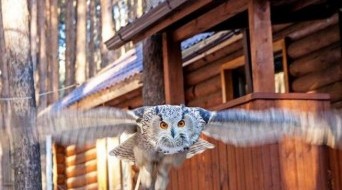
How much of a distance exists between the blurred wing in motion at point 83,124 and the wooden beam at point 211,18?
4135 millimetres

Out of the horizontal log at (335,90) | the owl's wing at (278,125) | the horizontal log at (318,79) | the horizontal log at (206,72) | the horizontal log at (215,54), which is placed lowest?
the owl's wing at (278,125)

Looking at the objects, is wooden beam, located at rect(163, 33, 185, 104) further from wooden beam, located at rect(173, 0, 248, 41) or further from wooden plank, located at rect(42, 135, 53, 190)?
wooden plank, located at rect(42, 135, 53, 190)

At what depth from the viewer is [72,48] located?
2784cm

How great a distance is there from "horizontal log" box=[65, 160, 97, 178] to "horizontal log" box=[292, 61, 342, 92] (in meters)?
7.69

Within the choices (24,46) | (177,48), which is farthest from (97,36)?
(177,48)

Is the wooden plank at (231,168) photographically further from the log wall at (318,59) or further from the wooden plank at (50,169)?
the wooden plank at (50,169)

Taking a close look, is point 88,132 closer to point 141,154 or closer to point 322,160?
point 141,154

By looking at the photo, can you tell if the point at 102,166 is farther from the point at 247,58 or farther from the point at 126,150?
the point at 126,150

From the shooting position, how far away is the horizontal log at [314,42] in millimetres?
8305

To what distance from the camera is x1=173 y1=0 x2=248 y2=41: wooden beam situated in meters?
7.19

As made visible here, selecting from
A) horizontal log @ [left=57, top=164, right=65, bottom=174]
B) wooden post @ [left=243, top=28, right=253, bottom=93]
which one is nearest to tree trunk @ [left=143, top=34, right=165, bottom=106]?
wooden post @ [left=243, top=28, right=253, bottom=93]

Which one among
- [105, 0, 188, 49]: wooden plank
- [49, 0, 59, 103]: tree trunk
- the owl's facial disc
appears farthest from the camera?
[49, 0, 59, 103]: tree trunk

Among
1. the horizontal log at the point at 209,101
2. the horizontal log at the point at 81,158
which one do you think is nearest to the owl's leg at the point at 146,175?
the horizontal log at the point at 209,101

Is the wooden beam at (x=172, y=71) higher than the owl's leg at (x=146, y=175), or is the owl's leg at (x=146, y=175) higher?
the wooden beam at (x=172, y=71)
